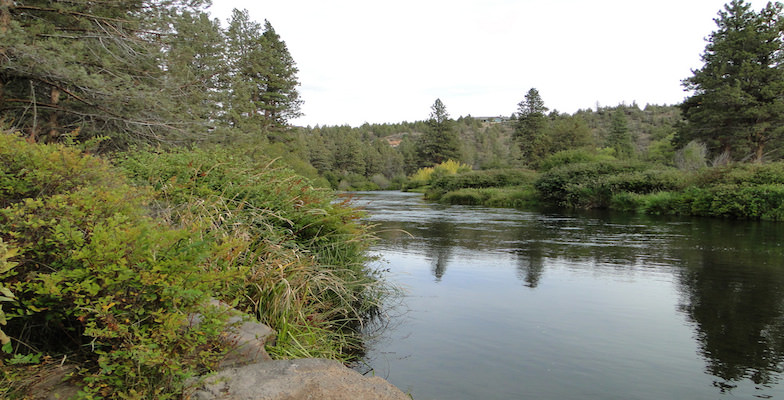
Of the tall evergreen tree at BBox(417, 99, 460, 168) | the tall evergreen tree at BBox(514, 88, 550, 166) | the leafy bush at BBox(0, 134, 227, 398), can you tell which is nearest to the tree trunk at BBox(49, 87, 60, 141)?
the leafy bush at BBox(0, 134, 227, 398)

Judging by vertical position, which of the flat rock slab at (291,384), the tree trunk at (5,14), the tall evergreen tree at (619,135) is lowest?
the flat rock slab at (291,384)

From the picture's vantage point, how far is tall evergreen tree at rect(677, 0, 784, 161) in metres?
34.7

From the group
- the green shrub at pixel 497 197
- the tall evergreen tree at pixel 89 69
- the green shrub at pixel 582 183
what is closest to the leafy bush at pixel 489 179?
the green shrub at pixel 497 197

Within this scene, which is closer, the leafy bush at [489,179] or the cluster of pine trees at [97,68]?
the cluster of pine trees at [97,68]

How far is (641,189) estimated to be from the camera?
28.0 meters

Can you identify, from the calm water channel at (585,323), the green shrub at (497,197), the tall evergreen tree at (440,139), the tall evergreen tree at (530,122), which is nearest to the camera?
the calm water channel at (585,323)

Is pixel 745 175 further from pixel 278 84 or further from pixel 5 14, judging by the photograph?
pixel 278 84

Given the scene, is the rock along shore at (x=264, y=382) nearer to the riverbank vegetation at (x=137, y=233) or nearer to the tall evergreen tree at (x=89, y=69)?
the riverbank vegetation at (x=137, y=233)

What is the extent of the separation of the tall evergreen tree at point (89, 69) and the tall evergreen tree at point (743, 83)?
3659cm

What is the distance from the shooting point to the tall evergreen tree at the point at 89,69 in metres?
10.7

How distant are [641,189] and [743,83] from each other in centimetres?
1502

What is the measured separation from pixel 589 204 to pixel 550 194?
11.3ft

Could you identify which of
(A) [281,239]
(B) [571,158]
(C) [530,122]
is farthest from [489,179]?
(A) [281,239]

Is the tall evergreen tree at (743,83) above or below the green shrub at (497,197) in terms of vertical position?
above
